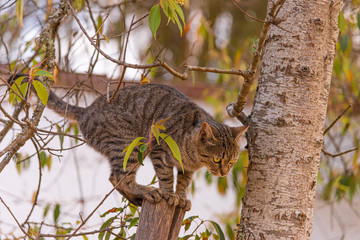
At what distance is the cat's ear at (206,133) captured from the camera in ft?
7.64

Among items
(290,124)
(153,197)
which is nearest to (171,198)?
(153,197)

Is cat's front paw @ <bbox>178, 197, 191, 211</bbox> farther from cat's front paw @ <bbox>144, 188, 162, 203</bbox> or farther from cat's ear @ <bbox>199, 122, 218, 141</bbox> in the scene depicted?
cat's ear @ <bbox>199, 122, 218, 141</bbox>

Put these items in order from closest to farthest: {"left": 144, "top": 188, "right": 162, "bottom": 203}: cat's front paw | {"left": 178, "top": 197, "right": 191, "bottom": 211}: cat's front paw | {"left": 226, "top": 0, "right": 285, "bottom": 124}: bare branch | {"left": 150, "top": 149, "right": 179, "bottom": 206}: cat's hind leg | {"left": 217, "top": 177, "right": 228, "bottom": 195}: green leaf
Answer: {"left": 226, "top": 0, "right": 285, "bottom": 124}: bare branch
{"left": 144, "top": 188, "right": 162, "bottom": 203}: cat's front paw
{"left": 178, "top": 197, "right": 191, "bottom": 211}: cat's front paw
{"left": 150, "top": 149, "right": 179, "bottom": 206}: cat's hind leg
{"left": 217, "top": 177, "right": 228, "bottom": 195}: green leaf

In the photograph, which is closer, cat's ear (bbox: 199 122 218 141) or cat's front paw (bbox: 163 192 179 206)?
cat's front paw (bbox: 163 192 179 206)

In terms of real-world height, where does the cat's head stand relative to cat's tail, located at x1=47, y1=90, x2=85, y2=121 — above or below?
below

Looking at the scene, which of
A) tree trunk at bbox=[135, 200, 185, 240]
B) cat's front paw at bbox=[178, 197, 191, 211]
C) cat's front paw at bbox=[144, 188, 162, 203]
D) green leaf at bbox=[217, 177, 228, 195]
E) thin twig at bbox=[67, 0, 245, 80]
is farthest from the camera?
green leaf at bbox=[217, 177, 228, 195]

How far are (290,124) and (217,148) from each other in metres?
0.53

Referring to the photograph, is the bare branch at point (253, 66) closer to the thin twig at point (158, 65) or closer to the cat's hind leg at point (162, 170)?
the thin twig at point (158, 65)

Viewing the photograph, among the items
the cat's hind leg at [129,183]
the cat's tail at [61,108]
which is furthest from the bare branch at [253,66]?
the cat's tail at [61,108]

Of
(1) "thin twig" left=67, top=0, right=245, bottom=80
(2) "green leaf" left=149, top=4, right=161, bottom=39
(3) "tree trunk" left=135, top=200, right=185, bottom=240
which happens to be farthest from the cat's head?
(2) "green leaf" left=149, top=4, right=161, bottom=39

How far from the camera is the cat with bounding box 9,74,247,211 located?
2381mm

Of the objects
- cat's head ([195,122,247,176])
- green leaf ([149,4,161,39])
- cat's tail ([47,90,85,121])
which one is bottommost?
green leaf ([149,4,161,39])

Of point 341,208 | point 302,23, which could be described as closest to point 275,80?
point 302,23

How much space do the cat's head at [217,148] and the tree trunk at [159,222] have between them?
50cm
